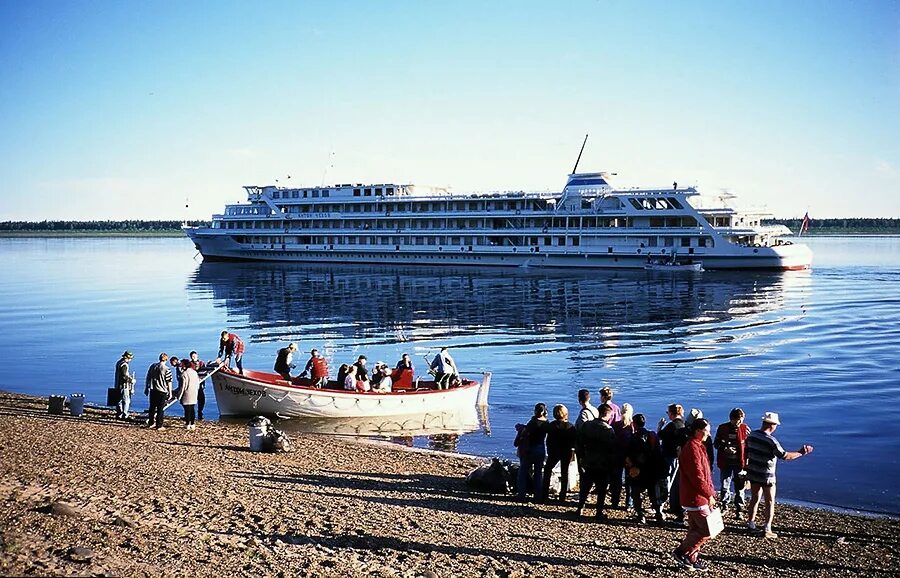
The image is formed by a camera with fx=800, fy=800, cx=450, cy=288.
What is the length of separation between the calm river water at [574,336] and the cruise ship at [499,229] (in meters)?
3.82

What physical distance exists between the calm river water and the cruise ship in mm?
3821

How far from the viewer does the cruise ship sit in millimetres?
71938

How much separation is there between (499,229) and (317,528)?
7277cm

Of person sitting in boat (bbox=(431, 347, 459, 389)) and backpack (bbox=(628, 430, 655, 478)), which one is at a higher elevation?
backpack (bbox=(628, 430, 655, 478))

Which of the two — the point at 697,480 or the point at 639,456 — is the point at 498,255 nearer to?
the point at 639,456

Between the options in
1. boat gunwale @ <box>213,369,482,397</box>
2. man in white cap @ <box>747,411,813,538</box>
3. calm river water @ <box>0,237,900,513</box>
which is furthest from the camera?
calm river water @ <box>0,237,900,513</box>

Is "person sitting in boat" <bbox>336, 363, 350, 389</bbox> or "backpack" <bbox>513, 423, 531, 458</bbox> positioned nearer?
"backpack" <bbox>513, 423, 531, 458</bbox>

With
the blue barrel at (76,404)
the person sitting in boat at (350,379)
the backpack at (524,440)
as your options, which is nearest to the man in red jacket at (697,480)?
the backpack at (524,440)

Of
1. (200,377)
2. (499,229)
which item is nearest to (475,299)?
(499,229)

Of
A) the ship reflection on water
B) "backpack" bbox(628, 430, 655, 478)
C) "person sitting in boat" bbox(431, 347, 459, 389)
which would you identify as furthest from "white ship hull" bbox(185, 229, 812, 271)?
"backpack" bbox(628, 430, 655, 478)

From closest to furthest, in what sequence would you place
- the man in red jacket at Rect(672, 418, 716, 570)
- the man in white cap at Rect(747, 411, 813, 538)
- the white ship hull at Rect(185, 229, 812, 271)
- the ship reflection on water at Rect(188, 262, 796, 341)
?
the man in red jacket at Rect(672, 418, 716, 570)
the man in white cap at Rect(747, 411, 813, 538)
the ship reflection on water at Rect(188, 262, 796, 341)
the white ship hull at Rect(185, 229, 812, 271)

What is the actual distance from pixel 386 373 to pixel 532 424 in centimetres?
896

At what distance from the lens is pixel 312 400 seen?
→ 64.1 feet

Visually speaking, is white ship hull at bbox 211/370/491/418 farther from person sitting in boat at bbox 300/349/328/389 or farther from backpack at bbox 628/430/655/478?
backpack at bbox 628/430/655/478
